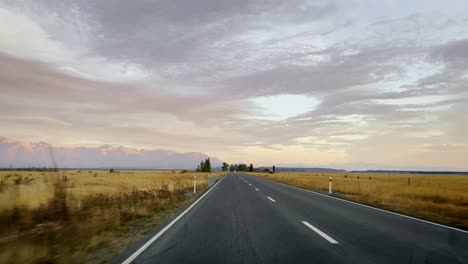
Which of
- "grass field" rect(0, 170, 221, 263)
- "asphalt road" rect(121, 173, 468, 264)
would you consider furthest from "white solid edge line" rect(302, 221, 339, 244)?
"grass field" rect(0, 170, 221, 263)

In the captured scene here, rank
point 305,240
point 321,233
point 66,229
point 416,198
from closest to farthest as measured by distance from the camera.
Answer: point 305,240
point 321,233
point 66,229
point 416,198

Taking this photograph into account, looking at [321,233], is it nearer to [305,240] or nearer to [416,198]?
[305,240]

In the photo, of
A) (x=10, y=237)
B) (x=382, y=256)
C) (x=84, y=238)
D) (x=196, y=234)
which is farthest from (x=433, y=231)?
(x=10, y=237)

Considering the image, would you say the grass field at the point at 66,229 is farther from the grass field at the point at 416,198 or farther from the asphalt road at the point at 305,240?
the grass field at the point at 416,198

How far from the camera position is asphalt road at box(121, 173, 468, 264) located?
638cm

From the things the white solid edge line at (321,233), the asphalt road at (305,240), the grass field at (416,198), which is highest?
the white solid edge line at (321,233)

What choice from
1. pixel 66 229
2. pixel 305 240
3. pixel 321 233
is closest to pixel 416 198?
pixel 321 233

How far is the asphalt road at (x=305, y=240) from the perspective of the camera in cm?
638

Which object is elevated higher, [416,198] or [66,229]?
[66,229]

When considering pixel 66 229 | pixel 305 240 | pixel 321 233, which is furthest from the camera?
pixel 66 229

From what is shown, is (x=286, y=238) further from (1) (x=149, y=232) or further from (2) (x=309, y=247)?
(1) (x=149, y=232)

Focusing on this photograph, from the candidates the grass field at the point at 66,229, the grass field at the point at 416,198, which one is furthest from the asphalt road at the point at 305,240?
the grass field at the point at 416,198

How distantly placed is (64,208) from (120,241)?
3.36 meters

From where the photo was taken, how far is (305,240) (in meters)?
7.93
